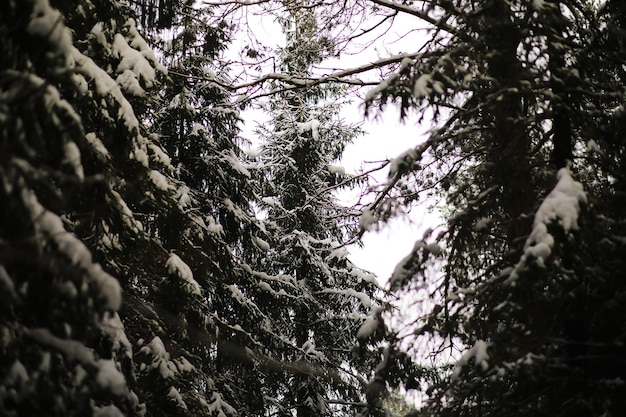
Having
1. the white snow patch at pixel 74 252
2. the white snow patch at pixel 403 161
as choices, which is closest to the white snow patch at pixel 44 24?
the white snow patch at pixel 74 252

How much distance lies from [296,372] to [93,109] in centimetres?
798

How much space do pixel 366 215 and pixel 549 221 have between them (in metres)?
1.90

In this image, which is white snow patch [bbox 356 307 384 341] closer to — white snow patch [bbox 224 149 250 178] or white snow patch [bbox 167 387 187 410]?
white snow patch [bbox 167 387 187 410]

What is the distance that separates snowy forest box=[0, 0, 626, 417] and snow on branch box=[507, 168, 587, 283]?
0.02m

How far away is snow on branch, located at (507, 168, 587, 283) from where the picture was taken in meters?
3.45

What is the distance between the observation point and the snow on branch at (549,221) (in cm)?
345

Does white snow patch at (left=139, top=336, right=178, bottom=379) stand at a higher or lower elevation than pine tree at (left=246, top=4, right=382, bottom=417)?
lower

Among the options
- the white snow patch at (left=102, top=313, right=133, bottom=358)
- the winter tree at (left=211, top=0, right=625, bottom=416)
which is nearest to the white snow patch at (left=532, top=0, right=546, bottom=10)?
the winter tree at (left=211, top=0, right=625, bottom=416)

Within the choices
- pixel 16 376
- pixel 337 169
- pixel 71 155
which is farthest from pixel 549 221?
pixel 337 169

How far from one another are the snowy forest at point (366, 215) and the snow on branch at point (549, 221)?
15 mm

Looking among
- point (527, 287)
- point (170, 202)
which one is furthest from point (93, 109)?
point (527, 287)

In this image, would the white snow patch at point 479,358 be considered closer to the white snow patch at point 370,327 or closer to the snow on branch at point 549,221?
the snow on branch at point 549,221

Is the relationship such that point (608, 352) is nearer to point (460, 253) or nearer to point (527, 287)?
point (527, 287)

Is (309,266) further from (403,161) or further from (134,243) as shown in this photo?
(403,161)
